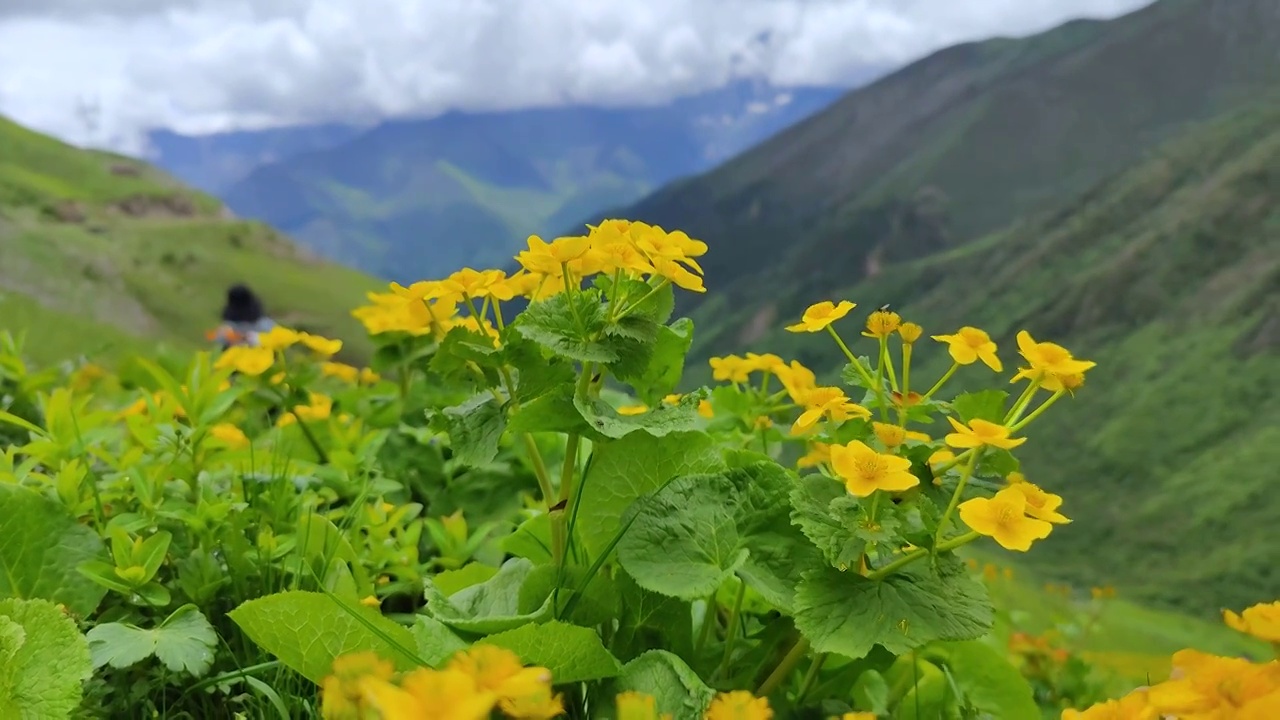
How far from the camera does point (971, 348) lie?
1.58 metres

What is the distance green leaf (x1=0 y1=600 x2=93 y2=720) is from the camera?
1.33 metres

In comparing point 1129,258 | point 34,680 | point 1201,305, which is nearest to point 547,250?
point 34,680

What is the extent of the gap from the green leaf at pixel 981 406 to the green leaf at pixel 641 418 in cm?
48

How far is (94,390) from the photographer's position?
12.4 feet

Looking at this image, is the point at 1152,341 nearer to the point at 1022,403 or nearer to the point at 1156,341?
the point at 1156,341

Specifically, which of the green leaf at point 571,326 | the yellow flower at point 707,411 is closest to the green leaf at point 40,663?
the green leaf at point 571,326

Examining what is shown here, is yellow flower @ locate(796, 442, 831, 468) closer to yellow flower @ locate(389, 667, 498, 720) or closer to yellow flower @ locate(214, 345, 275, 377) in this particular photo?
yellow flower @ locate(389, 667, 498, 720)

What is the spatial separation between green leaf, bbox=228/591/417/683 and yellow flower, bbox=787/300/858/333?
2.91 ft

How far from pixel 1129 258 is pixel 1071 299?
12275mm

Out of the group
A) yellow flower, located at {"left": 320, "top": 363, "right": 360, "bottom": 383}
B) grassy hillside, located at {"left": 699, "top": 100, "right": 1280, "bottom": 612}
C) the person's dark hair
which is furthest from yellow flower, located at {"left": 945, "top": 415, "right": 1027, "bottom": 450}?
grassy hillside, located at {"left": 699, "top": 100, "right": 1280, "bottom": 612}

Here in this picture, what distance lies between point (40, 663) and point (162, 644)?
0.19 metres

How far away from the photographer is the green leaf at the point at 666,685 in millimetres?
1360

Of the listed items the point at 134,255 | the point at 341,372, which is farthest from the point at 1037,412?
the point at 134,255

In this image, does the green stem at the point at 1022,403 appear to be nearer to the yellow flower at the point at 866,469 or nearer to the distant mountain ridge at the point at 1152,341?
the yellow flower at the point at 866,469
